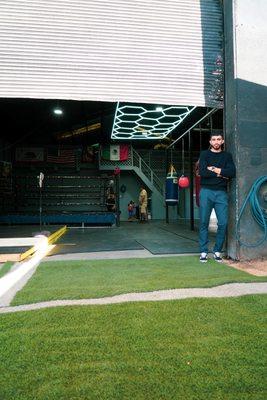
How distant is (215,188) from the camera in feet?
15.3

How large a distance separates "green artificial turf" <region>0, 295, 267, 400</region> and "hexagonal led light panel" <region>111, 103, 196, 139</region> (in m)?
8.13

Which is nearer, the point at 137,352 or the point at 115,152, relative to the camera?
the point at 137,352

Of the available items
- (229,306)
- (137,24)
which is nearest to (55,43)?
(137,24)

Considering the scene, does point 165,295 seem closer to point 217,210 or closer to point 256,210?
point 217,210

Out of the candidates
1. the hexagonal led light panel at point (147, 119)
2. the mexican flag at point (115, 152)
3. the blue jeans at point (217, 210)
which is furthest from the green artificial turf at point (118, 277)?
the mexican flag at point (115, 152)

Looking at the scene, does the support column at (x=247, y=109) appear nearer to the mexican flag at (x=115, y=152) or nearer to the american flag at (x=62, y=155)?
the mexican flag at (x=115, y=152)

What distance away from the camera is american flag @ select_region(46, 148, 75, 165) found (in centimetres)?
1839

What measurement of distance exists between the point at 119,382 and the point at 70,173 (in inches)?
703

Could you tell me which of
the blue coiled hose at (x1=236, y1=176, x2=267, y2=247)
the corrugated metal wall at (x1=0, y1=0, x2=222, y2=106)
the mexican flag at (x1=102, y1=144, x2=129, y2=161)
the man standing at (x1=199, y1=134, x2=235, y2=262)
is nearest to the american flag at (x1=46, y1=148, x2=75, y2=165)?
the mexican flag at (x1=102, y1=144, x2=129, y2=161)

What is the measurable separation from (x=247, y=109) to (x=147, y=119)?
24.1 feet

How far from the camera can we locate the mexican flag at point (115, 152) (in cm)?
1792

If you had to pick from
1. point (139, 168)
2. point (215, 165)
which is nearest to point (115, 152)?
point (139, 168)

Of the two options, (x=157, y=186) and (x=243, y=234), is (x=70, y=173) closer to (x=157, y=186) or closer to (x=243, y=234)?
(x=157, y=186)

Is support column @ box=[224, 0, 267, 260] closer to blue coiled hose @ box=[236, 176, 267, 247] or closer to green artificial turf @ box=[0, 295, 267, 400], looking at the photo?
blue coiled hose @ box=[236, 176, 267, 247]
